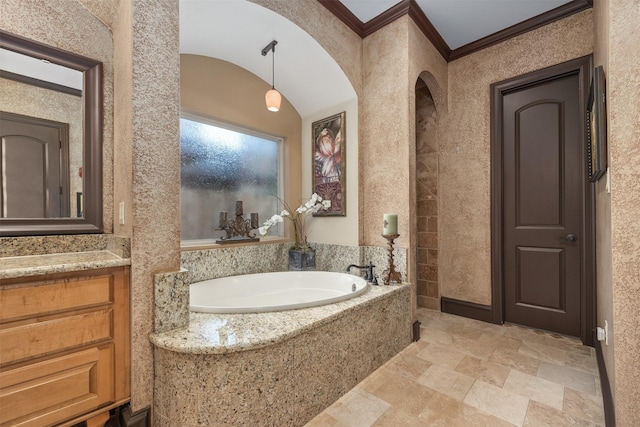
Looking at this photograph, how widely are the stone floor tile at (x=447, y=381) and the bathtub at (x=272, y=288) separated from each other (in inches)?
27.1

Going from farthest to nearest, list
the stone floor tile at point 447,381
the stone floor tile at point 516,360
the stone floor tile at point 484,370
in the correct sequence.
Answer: the stone floor tile at point 516,360
the stone floor tile at point 484,370
the stone floor tile at point 447,381

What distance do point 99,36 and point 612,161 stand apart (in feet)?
8.54

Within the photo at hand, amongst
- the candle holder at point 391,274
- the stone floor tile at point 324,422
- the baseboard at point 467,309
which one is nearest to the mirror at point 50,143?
the stone floor tile at point 324,422

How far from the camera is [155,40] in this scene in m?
1.31

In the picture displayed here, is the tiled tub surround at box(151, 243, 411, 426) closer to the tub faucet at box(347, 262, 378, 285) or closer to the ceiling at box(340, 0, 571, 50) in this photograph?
the tub faucet at box(347, 262, 378, 285)

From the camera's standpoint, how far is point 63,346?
3.68 feet

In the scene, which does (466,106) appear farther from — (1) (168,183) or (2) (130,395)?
(2) (130,395)

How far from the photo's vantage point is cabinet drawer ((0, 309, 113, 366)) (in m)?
1.02

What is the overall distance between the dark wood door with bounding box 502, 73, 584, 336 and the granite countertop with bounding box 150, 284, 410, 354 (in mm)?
1954

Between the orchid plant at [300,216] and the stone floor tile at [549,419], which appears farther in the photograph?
the orchid plant at [300,216]

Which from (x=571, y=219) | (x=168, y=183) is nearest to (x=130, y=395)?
(x=168, y=183)

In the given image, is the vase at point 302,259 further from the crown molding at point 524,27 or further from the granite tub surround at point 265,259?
the crown molding at point 524,27

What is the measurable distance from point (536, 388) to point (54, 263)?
106 inches

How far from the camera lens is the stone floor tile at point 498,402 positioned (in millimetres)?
1509
